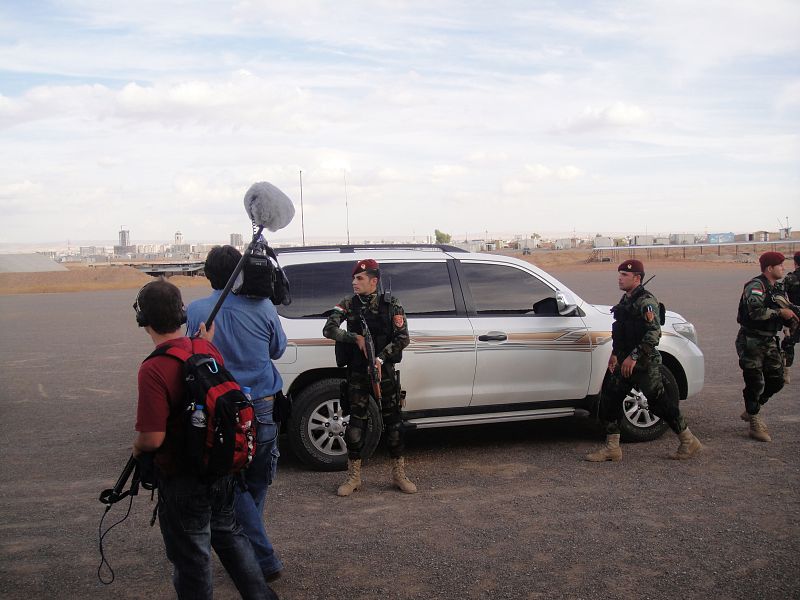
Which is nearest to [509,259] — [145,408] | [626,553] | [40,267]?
[626,553]

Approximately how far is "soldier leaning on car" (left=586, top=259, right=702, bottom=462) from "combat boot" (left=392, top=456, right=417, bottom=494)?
5.77 ft

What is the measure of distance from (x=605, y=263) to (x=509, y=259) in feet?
181

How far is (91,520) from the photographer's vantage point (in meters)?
5.69

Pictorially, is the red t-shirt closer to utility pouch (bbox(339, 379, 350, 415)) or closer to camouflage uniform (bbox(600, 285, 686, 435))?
utility pouch (bbox(339, 379, 350, 415))

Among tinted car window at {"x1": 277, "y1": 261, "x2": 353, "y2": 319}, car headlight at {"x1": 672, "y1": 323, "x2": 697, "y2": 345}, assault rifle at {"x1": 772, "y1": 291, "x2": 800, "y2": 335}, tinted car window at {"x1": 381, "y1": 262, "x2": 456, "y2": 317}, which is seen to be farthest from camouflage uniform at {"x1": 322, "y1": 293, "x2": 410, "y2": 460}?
assault rifle at {"x1": 772, "y1": 291, "x2": 800, "y2": 335}

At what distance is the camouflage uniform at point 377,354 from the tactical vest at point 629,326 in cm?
205

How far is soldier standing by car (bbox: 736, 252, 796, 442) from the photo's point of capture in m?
7.48

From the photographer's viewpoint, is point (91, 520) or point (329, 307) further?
point (329, 307)

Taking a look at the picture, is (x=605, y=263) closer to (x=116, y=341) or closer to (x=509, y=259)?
(x=116, y=341)

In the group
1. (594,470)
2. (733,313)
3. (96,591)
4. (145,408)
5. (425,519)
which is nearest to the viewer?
(145,408)

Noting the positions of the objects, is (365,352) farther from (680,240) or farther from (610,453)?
(680,240)

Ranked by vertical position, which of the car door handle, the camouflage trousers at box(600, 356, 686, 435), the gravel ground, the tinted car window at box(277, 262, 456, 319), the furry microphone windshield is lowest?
the gravel ground

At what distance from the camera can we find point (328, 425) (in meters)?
6.81

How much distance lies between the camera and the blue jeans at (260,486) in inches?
169
